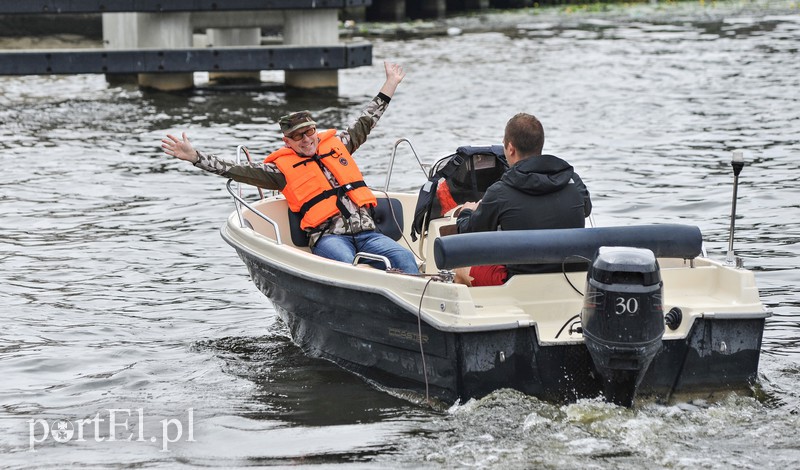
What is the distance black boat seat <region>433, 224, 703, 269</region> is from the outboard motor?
34cm

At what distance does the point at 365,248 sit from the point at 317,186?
48cm

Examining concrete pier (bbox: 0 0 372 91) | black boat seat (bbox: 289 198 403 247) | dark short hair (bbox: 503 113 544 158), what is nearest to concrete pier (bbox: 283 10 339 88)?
concrete pier (bbox: 0 0 372 91)

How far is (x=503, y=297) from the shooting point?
5844 millimetres

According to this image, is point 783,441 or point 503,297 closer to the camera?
point 783,441

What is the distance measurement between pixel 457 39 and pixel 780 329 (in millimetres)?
20807

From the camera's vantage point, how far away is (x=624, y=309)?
17.1 feet

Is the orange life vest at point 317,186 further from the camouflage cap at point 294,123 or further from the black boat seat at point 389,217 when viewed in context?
the black boat seat at point 389,217

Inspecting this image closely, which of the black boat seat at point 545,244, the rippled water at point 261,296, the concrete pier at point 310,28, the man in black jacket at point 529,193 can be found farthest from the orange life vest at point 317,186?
the concrete pier at point 310,28

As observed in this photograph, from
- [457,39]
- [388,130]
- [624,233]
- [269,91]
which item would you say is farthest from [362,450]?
[457,39]

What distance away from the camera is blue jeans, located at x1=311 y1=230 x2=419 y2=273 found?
7.05 meters

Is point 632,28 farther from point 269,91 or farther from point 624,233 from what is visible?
point 624,233

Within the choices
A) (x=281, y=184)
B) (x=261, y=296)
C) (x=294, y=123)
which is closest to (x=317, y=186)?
(x=281, y=184)

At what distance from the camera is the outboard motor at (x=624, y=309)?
205 inches

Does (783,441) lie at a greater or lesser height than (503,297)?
lesser
